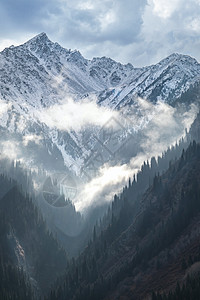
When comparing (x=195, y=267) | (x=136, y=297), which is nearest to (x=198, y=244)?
(x=195, y=267)

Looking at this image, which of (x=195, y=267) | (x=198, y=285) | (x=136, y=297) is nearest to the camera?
(x=198, y=285)

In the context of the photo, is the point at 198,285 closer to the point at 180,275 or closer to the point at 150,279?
the point at 180,275

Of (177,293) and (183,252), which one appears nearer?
(177,293)

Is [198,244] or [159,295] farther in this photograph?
[198,244]

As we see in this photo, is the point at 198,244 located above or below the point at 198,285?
above

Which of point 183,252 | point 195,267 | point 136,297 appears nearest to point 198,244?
point 183,252

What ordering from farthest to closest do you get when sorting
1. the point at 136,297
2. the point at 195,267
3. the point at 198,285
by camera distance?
the point at 136,297
the point at 195,267
the point at 198,285

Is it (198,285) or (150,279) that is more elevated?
(150,279)

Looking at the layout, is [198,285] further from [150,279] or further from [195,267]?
[150,279]
